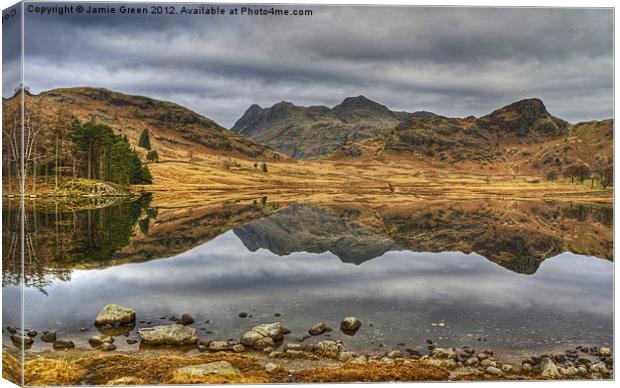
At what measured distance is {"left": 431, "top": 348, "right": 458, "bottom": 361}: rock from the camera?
11.2 metres

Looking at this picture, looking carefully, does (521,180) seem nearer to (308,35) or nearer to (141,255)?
(308,35)

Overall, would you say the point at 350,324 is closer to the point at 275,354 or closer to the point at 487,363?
the point at 275,354

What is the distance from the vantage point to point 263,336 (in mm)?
11070

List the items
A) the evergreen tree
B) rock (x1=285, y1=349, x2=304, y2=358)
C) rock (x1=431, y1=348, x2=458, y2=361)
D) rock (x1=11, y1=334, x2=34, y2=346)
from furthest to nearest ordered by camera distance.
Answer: the evergreen tree, rock (x1=431, y1=348, x2=458, y2=361), rock (x1=285, y1=349, x2=304, y2=358), rock (x1=11, y1=334, x2=34, y2=346)

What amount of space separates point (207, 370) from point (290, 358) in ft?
5.02

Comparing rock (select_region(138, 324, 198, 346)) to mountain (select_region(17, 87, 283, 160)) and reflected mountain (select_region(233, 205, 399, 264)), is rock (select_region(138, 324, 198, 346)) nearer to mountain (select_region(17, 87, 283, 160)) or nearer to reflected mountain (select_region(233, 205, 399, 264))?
reflected mountain (select_region(233, 205, 399, 264))

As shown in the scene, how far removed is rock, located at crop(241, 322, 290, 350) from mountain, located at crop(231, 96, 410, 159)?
368cm

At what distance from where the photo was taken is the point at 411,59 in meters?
12.1

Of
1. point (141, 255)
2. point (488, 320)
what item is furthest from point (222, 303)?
point (488, 320)

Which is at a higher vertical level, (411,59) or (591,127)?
(411,59)

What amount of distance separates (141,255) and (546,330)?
800cm

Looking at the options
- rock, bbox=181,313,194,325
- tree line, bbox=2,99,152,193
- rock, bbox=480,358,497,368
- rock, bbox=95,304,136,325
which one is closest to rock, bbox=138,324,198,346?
rock, bbox=181,313,194,325

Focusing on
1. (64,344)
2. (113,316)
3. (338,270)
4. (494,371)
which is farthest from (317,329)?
(64,344)

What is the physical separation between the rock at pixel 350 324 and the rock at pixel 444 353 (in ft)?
4.90
